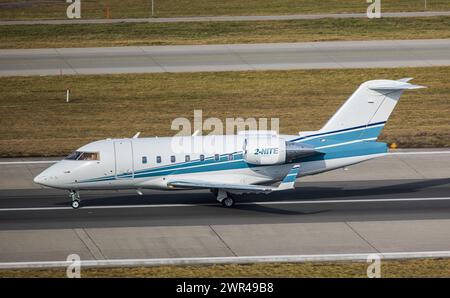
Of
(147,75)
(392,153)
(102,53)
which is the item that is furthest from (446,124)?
(102,53)

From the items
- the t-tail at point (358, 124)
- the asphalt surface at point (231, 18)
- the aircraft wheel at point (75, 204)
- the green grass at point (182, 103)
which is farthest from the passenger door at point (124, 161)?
the asphalt surface at point (231, 18)

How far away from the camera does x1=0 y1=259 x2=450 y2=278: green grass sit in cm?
3077

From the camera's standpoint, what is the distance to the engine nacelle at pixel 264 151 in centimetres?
3791

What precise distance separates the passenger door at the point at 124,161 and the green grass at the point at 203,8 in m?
42.9

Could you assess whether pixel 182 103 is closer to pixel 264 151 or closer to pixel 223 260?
pixel 264 151

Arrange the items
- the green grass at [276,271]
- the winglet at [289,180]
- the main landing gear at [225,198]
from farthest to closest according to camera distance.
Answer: the main landing gear at [225,198]
the winglet at [289,180]
the green grass at [276,271]

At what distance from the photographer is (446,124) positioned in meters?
51.7

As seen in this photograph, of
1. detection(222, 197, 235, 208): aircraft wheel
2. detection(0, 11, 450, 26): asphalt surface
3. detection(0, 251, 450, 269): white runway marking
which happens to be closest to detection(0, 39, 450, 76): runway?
detection(0, 11, 450, 26): asphalt surface

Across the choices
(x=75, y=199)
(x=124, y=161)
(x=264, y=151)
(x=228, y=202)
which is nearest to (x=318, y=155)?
(x=264, y=151)

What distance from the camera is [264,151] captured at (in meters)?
37.9

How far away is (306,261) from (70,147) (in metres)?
19.0

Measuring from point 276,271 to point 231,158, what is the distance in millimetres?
7928

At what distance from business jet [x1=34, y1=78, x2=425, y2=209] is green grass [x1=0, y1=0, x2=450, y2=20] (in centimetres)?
4152

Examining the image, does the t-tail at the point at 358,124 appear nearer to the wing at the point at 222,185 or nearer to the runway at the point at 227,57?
the wing at the point at 222,185
